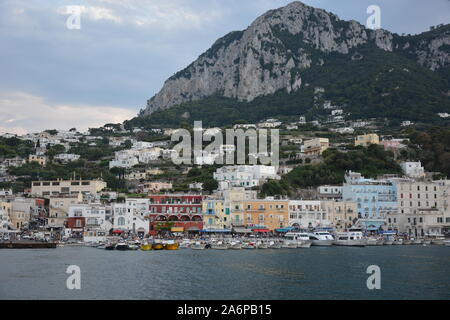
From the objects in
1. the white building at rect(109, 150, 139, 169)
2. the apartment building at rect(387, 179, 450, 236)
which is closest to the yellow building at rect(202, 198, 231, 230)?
the apartment building at rect(387, 179, 450, 236)

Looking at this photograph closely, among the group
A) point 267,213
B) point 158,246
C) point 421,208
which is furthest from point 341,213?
point 158,246

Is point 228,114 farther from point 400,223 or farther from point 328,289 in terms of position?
point 328,289

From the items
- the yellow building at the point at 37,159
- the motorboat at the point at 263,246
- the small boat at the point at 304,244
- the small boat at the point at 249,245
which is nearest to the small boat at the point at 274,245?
the motorboat at the point at 263,246

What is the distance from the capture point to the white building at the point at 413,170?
97938mm

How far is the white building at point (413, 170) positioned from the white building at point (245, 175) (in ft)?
72.4

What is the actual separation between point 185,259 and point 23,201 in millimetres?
40148

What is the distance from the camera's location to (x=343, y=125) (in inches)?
5792

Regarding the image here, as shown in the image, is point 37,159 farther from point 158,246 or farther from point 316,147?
point 158,246

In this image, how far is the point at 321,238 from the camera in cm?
7538

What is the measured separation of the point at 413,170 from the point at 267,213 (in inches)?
1249

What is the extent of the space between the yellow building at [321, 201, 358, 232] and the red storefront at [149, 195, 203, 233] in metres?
18.1

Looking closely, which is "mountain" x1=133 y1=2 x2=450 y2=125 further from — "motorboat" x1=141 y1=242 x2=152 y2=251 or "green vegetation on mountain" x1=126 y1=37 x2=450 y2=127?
"motorboat" x1=141 y1=242 x2=152 y2=251

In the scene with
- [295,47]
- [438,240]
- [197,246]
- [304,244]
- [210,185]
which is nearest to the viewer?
[197,246]

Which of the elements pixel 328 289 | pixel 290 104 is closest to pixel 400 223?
pixel 328 289
